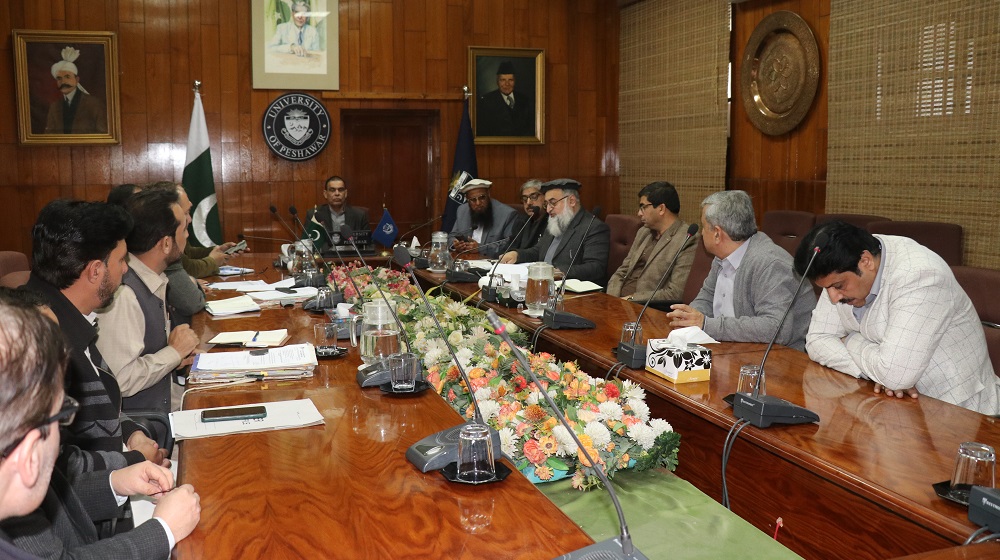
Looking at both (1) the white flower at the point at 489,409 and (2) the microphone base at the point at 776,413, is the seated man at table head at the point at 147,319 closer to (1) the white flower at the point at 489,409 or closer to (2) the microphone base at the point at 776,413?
(1) the white flower at the point at 489,409

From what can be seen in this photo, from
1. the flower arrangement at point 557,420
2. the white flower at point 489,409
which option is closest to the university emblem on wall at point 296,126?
the flower arrangement at point 557,420

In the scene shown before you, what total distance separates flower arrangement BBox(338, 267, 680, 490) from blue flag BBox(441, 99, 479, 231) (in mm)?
5493

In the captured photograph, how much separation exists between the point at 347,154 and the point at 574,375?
6.49m

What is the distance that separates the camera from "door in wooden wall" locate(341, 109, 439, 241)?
827 cm

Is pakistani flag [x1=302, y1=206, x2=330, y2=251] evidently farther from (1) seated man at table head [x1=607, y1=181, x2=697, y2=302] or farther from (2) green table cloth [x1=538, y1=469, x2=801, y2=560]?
(2) green table cloth [x1=538, y1=469, x2=801, y2=560]

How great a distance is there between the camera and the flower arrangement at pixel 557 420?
1877mm

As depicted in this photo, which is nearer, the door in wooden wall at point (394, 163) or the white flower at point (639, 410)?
the white flower at point (639, 410)

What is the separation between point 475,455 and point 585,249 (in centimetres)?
389

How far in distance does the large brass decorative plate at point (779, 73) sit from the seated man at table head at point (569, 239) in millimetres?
1771

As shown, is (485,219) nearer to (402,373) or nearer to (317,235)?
(317,235)

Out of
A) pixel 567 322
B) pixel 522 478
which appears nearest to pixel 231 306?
pixel 567 322

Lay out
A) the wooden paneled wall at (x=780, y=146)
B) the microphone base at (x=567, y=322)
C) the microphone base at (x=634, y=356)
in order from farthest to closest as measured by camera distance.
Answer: the wooden paneled wall at (x=780, y=146) < the microphone base at (x=567, y=322) < the microphone base at (x=634, y=356)

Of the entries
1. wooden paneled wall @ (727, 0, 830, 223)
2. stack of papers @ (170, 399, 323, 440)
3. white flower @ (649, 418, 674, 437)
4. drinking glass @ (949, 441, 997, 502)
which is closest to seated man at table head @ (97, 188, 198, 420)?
stack of papers @ (170, 399, 323, 440)

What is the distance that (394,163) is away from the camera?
841 cm
